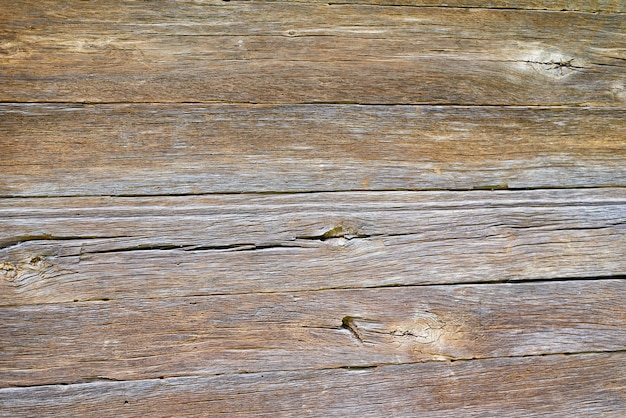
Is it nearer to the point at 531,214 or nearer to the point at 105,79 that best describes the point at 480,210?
the point at 531,214

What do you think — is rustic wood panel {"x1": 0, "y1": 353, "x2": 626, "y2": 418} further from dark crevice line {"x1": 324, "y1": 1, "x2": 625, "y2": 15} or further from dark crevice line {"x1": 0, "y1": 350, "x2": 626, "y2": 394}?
dark crevice line {"x1": 324, "y1": 1, "x2": 625, "y2": 15}

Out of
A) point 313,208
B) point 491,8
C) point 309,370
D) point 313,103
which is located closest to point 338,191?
point 313,208

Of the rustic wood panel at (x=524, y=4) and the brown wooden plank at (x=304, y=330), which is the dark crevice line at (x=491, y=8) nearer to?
the rustic wood panel at (x=524, y=4)

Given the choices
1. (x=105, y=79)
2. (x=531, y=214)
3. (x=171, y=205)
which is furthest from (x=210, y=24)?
(x=531, y=214)

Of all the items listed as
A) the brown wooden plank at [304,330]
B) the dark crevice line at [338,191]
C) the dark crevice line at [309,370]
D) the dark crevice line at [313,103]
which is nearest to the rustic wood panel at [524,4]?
the dark crevice line at [313,103]

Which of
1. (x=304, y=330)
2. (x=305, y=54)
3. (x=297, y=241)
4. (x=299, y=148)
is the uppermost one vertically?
(x=305, y=54)

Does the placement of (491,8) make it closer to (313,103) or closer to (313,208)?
(313,103)

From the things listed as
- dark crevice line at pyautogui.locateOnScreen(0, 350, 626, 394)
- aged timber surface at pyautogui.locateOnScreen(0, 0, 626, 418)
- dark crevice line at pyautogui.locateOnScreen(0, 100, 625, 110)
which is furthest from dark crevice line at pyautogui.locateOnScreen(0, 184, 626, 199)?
dark crevice line at pyautogui.locateOnScreen(0, 350, 626, 394)
